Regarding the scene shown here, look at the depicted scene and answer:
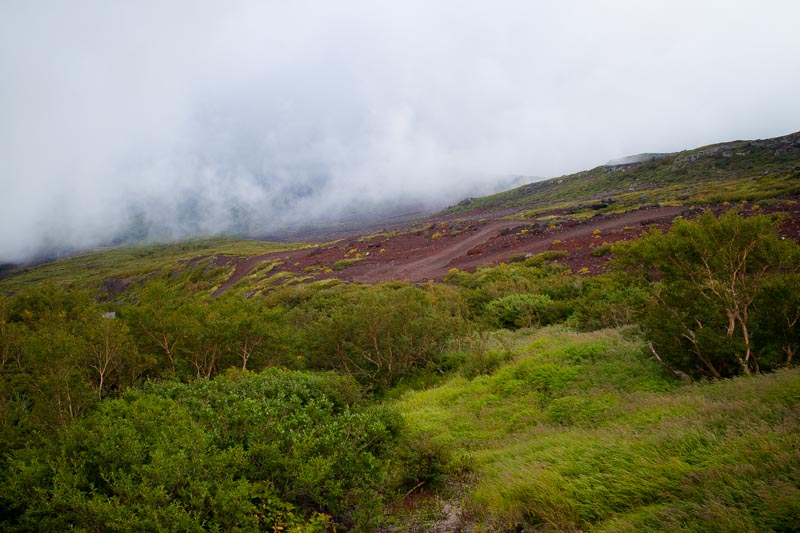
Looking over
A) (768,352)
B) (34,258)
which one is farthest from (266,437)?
(34,258)

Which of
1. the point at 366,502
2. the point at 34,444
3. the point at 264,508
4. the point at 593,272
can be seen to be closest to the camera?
the point at 264,508

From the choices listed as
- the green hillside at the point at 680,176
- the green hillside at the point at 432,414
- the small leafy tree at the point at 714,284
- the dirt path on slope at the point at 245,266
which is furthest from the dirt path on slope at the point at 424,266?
the small leafy tree at the point at 714,284

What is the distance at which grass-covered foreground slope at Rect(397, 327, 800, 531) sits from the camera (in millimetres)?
3240

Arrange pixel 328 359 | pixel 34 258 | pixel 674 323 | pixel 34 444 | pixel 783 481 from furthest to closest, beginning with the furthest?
1. pixel 34 258
2. pixel 328 359
3. pixel 674 323
4. pixel 34 444
5. pixel 783 481

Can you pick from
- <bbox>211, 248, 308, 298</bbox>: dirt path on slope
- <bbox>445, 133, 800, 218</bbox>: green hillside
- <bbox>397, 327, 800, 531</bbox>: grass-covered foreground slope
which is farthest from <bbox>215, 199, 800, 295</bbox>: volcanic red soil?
<bbox>397, 327, 800, 531</bbox>: grass-covered foreground slope

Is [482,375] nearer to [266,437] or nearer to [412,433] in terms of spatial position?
[412,433]

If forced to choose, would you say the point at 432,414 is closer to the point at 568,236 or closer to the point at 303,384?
the point at 303,384

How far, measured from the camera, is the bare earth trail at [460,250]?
29.9 m

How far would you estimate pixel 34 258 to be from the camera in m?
175

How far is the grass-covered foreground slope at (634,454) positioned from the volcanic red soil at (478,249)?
1679 centimetres

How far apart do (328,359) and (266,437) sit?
26.9 ft

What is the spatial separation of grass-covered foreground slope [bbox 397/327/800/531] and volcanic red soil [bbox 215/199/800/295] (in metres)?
16.8

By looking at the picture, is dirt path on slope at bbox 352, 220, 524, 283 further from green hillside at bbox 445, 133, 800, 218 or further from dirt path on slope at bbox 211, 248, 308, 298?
dirt path on slope at bbox 211, 248, 308, 298

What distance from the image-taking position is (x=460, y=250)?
127ft
